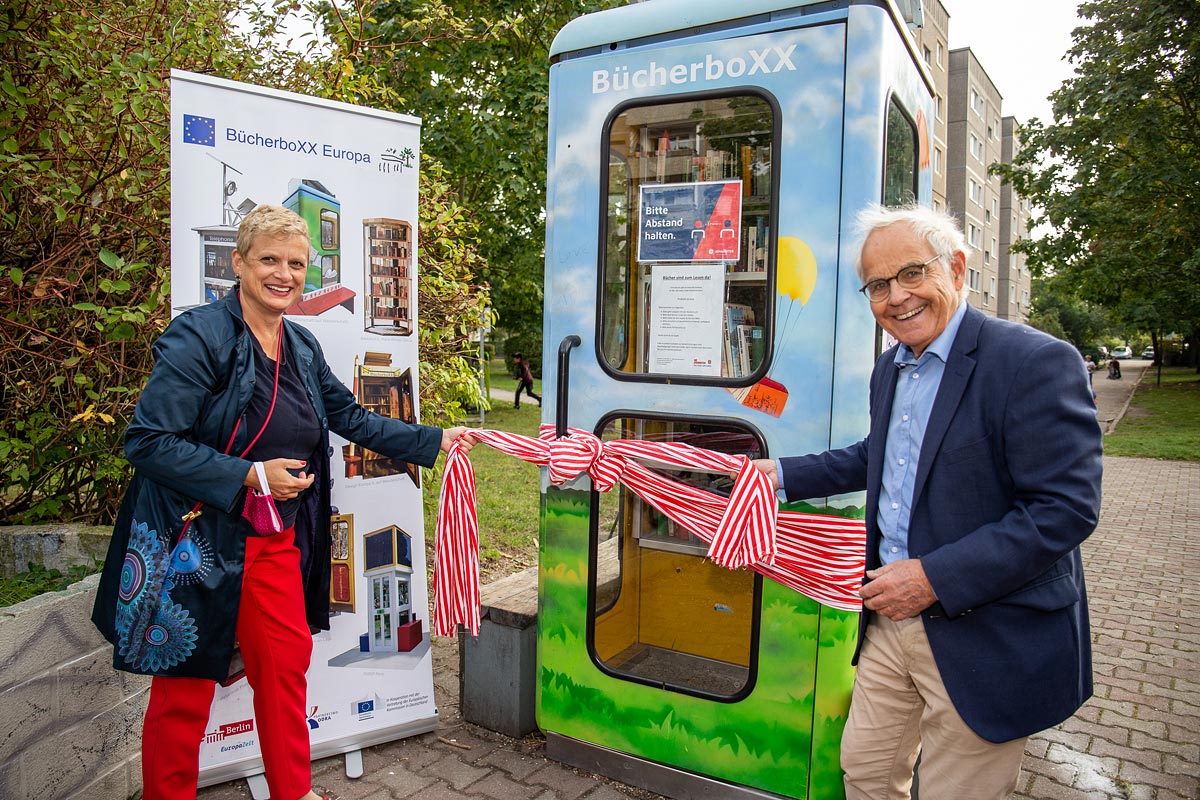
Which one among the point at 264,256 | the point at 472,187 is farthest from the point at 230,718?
the point at 472,187

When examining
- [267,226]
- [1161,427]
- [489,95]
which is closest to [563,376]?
[267,226]

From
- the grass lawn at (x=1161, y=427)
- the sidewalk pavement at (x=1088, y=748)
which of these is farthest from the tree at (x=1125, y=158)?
the sidewalk pavement at (x=1088, y=748)

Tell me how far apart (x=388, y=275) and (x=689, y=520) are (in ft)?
5.23

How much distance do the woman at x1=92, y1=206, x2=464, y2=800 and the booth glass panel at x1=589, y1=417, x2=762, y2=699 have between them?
109 centimetres

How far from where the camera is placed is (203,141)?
2859 millimetres

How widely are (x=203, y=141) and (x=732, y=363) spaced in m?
2.03

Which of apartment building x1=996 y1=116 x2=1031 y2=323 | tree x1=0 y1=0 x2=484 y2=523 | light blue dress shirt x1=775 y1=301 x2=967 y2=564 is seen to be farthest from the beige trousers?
apartment building x1=996 y1=116 x2=1031 y2=323

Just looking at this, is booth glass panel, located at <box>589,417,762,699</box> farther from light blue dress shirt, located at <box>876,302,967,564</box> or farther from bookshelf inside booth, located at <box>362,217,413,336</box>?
bookshelf inside booth, located at <box>362,217,413,336</box>

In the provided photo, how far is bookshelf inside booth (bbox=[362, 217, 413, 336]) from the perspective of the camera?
3.27 m

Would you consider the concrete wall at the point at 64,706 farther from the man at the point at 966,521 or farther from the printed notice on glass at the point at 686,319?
the man at the point at 966,521

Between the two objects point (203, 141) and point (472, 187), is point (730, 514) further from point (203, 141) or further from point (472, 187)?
point (472, 187)

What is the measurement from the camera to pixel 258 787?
9.76 feet

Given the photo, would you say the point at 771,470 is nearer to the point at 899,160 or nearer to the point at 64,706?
the point at 899,160

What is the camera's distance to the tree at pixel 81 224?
3176mm
